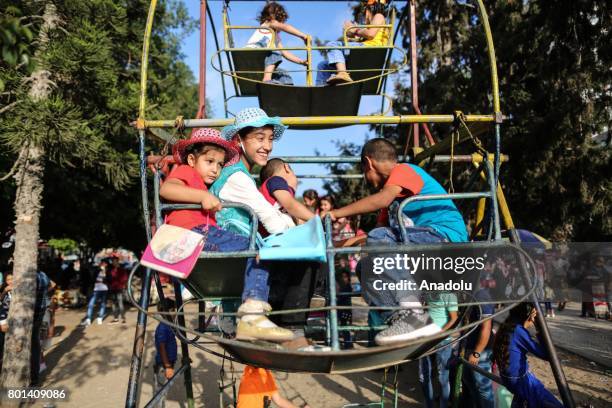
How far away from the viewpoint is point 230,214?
2.71 m

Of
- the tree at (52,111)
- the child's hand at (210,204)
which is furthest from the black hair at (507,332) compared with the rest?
the tree at (52,111)

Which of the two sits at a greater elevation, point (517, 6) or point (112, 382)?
point (517, 6)

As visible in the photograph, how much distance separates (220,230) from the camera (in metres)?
2.56

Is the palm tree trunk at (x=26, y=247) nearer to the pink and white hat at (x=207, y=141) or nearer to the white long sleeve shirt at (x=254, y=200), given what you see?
the pink and white hat at (x=207, y=141)

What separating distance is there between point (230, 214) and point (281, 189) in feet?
1.11

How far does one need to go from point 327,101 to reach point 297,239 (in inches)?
99.0

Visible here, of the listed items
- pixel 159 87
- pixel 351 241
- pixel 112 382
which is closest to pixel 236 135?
pixel 351 241

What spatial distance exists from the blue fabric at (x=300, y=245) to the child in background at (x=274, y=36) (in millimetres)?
2833

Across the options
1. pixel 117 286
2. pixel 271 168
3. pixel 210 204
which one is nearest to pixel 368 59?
pixel 271 168

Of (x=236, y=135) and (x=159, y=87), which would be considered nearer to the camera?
(x=236, y=135)

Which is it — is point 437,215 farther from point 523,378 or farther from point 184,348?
point 184,348

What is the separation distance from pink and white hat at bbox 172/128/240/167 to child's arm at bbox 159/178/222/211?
35 centimetres

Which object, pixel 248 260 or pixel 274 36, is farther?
pixel 274 36

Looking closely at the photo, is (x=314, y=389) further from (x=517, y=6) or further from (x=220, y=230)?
(x=517, y=6)
